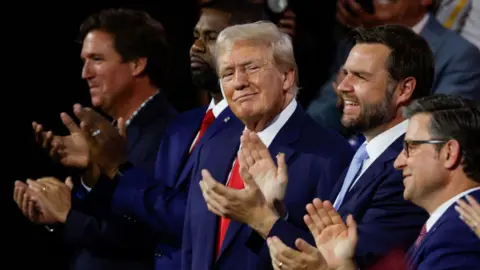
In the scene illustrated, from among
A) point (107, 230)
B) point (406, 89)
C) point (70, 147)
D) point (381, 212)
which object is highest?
point (406, 89)

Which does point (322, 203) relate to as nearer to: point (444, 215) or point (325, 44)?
point (444, 215)

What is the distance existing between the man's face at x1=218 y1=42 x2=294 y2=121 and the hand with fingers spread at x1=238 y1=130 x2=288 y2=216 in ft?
A: 0.58

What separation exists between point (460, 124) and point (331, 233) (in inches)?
18.9

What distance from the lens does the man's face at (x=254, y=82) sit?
3883mm

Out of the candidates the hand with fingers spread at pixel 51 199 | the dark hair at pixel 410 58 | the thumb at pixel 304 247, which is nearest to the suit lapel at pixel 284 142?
the dark hair at pixel 410 58

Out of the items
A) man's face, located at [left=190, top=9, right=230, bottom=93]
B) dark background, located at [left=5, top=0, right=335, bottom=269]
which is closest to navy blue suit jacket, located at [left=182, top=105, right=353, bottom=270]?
man's face, located at [left=190, top=9, right=230, bottom=93]

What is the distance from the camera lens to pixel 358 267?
11.2 ft

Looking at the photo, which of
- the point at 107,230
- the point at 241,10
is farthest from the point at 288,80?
the point at 107,230

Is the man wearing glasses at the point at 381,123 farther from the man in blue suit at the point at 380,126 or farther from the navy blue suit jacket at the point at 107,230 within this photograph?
the navy blue suit jacket at the point at 107,230

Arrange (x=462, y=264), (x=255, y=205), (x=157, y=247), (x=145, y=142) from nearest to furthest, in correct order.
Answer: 1. (x=462, y=264)
2. (x=255, y=205)
3. (x=157, y=247)
4. (x=145, y=142)

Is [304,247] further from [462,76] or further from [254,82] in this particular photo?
[462,76]

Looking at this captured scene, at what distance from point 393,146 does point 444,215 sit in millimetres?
394

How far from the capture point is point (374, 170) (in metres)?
3.69

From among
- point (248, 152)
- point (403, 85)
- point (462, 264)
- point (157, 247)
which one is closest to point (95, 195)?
point (157, 247)
